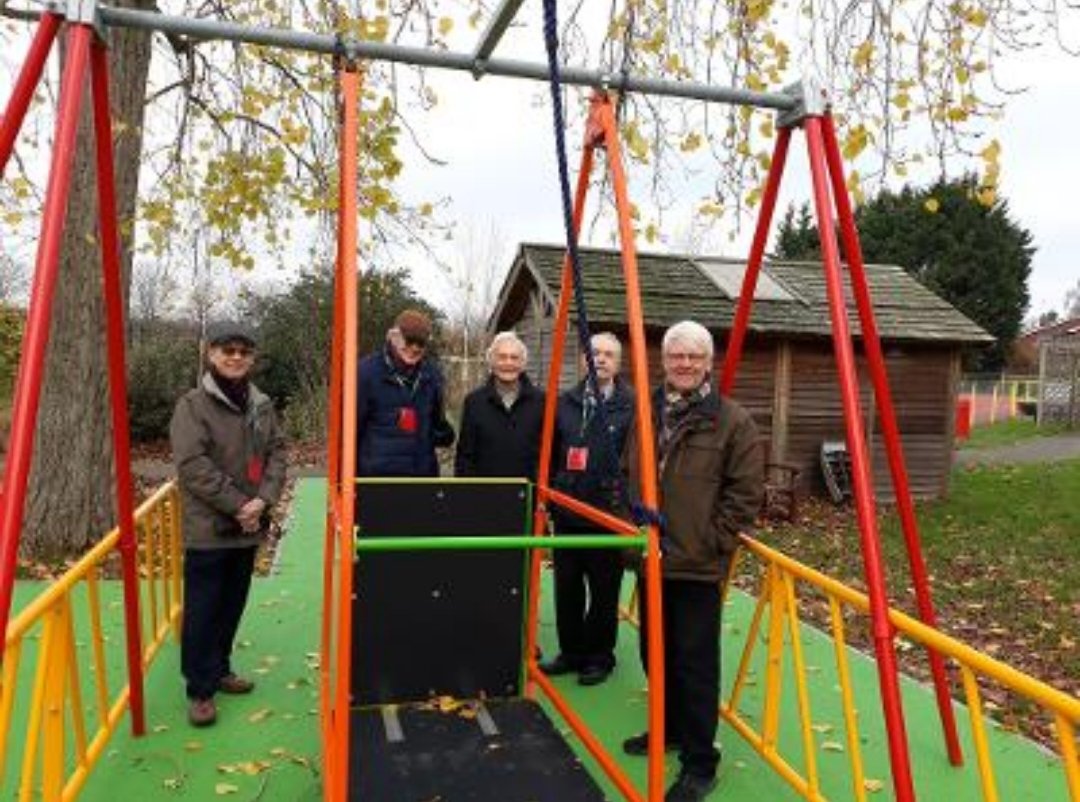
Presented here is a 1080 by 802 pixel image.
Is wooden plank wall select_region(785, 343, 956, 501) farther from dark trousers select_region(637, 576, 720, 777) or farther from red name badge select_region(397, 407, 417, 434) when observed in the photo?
dark trousers select_region(637, 576, 720, 777)

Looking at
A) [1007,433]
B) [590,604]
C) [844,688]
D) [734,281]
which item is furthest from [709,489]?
[1007,433]

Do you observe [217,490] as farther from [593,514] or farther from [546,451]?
[593,514]

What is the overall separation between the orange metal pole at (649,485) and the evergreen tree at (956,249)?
28.8 meters

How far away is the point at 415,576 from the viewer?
14.6 ft

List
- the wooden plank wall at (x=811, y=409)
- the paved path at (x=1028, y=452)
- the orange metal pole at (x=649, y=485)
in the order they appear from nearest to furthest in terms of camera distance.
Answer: the orange metal pole at (x=649, y=485) → the wooden plank wall at (x=811, y=409) → the paved path at (x=1028, y=452)

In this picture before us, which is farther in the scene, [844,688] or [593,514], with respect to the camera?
[593,514]

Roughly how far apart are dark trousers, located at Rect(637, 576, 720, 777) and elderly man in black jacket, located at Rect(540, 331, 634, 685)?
40.3 inches

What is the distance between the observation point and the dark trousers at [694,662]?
369 cm

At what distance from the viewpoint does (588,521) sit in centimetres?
492

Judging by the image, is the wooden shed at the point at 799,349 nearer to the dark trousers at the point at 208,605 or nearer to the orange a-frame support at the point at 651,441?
the dark trousers at the point at 208,605

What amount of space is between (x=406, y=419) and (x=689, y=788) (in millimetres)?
2113

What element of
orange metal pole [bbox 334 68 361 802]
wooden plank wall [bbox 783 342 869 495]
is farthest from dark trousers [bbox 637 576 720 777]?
wooden plank wall [bbox 783 342 869 495]

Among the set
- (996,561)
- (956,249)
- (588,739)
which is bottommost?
(996,561)

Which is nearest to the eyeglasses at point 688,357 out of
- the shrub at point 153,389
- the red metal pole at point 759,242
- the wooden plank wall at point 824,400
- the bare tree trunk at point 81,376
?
the red metal pole at point 759,242
